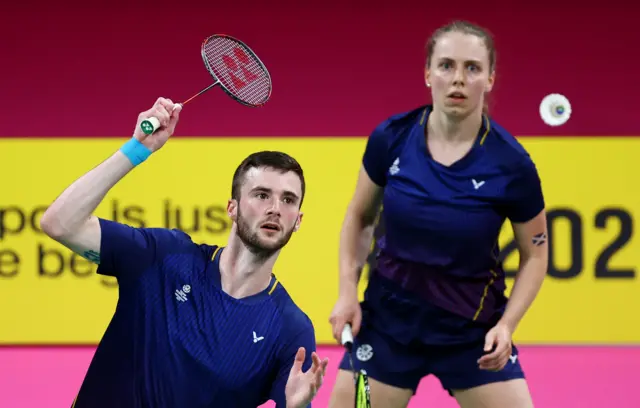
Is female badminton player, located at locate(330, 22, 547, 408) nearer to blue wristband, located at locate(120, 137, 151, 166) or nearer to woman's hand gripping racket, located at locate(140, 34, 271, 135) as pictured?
woman's hand gripping racket, located at locate(140, 34, 271, 135)

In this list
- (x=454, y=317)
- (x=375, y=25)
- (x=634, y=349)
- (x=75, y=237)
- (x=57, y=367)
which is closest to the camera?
(x=75, y=237)

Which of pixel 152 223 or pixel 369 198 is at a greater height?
pixel 369 198

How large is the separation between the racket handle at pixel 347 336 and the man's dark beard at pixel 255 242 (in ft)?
1.74

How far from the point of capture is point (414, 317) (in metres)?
3.54

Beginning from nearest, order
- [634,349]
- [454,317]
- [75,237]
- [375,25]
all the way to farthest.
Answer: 1. [75,237]
2. [454,317]
3. [634,349]
4. [375,25]

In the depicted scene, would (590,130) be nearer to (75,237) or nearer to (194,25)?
(194,25)

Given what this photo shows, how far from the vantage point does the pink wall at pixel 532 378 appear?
18.9ft

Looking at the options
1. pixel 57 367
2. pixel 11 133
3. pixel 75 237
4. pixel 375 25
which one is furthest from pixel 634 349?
pixel 75 237

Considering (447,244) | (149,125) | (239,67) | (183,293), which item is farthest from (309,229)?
(149,125)

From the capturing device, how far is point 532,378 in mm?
6254

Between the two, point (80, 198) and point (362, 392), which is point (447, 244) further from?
point (80, 198)

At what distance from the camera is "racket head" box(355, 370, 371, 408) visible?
324 cm

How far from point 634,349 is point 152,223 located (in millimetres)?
3063

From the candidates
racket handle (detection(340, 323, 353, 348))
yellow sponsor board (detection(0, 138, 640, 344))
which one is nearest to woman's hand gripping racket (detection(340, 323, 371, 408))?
racket handle (detection(340, 323, 353, 348))
